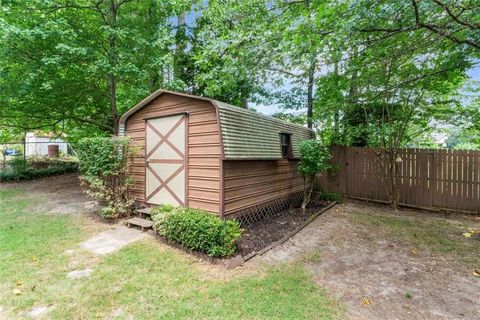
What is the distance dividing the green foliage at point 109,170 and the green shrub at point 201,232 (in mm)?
2051

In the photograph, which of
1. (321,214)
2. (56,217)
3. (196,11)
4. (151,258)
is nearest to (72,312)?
(151,258)

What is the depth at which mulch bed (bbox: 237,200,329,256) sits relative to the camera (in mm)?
4808

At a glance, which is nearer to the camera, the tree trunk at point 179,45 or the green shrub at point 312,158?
the green shrub at point 312,158

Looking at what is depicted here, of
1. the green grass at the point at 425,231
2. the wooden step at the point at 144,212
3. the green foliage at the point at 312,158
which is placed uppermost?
the green foliage at the point at 312,158

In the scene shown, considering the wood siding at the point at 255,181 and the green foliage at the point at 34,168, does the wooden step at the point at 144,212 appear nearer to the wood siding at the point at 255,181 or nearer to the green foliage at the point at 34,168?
the wood siding at the point at 255,181

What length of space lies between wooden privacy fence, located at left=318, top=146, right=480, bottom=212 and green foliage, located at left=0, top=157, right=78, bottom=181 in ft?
43.4

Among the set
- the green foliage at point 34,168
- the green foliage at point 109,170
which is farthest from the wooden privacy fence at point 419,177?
the green foliage at point 34,168

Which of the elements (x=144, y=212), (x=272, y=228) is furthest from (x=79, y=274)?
(x=272, y=228)

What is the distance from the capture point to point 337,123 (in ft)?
31.0

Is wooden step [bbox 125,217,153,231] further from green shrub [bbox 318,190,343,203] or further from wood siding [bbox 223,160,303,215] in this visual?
green shrub [bbox 318,190,343,203]

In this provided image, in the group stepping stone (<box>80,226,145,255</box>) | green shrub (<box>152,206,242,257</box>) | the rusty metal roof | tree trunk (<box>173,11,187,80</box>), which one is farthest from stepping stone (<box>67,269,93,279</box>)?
tree trunk (<box>173,11,187,80</box>)

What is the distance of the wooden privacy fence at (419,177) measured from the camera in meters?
6.89

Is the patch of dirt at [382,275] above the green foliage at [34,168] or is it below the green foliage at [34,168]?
below

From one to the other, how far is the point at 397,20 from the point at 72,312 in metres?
6.44
